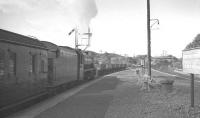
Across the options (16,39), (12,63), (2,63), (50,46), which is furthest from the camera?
(50,46)

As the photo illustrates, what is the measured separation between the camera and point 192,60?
3072 cm

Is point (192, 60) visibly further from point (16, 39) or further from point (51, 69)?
point (16, 39)

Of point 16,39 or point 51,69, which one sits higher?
point 16,39

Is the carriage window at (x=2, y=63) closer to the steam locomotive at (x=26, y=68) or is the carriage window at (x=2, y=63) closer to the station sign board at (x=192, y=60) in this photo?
the steam locomotive at (x=26, y=68)

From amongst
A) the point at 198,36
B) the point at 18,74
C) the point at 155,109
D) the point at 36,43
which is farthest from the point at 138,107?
the point at 198,36

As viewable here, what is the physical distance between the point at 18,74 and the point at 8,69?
0.73 meters

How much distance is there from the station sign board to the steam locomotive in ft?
67.1

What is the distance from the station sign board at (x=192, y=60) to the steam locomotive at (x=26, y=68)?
20.5 meters

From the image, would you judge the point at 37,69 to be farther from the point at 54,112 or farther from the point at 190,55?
the point at 190,55

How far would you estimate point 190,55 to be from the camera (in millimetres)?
31359

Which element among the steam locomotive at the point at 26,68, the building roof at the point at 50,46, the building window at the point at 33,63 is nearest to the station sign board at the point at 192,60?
the steam locomotive at the point at 26,68

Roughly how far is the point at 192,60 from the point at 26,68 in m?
26.5

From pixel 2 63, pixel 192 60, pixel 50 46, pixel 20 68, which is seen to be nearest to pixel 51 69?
pixel 50 46

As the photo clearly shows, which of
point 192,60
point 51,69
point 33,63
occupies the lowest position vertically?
point 51,69
